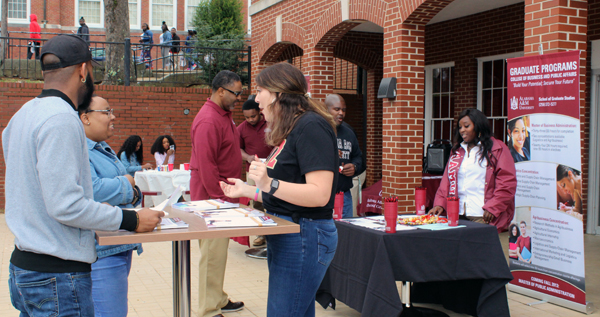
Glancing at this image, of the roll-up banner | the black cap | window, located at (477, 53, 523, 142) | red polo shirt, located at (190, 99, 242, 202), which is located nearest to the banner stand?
the roll-up banner

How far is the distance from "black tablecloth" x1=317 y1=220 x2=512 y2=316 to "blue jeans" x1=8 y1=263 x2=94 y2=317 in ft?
7.59

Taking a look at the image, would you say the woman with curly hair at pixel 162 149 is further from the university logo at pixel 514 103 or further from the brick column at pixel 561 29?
the brick column at pixel 561 29

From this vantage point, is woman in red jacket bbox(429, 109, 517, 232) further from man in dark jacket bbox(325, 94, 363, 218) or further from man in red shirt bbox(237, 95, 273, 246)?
man in red shirt bbox(237, 95, 273, 246)

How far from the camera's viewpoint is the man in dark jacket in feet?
18.7

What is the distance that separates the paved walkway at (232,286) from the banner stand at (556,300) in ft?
0.15

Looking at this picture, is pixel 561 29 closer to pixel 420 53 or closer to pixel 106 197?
pixel 420 53

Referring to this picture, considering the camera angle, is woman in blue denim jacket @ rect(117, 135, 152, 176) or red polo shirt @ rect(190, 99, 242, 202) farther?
woman in blue denim jacket @ rect(117, 135, 152, 176)

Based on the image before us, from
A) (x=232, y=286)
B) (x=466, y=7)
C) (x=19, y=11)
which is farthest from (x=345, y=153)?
→ (x=19, y=11)

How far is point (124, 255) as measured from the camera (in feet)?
9.90

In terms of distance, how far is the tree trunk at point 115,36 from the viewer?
44.7 ft

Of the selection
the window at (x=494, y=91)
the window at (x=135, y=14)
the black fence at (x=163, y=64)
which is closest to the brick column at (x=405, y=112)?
the window at (x=494, y=91)

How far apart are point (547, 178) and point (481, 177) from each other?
0.74 m

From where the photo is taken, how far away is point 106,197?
285cm

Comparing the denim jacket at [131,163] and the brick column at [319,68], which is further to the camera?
the brick column at [319,68]
